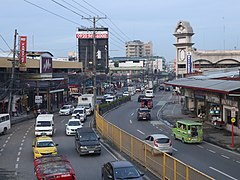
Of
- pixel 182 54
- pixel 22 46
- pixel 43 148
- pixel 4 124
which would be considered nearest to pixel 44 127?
pixel 4 124

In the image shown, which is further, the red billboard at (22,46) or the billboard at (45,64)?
the billboard at (45,64)

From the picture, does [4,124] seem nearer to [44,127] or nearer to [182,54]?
[44,127]

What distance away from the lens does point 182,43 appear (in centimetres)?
10912

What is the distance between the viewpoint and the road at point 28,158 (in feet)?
71.1

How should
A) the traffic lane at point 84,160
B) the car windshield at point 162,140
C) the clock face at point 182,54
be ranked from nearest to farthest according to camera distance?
1. the traffic lane at point 84,160
2. the car windshield at point 162,140
3. the clock face at point 182,54

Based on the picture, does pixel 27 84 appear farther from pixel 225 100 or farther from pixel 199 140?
pixel 199 140

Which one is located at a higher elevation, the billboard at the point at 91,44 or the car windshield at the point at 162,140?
the billboard at the point at 91,44

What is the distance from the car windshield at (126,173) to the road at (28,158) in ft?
13.1

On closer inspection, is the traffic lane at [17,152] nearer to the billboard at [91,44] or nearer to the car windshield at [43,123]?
the car windshield at [43,123]

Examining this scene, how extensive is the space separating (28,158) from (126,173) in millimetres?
11973

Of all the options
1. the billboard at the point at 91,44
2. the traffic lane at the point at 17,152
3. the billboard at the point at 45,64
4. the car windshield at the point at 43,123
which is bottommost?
the traffic lane at the point at 17,152

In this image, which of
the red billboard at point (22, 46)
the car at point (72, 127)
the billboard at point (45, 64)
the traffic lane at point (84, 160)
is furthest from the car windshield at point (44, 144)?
the billboard at point (45, 64)

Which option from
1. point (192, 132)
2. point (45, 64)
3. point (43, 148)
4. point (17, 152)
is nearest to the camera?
point (43, 148)

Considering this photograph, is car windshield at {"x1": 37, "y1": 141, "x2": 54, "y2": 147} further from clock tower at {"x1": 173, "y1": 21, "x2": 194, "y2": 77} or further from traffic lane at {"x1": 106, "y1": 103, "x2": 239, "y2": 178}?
clock tower at {"x1": 173, "y1": 21, "x2": 194, "y2": 77}
